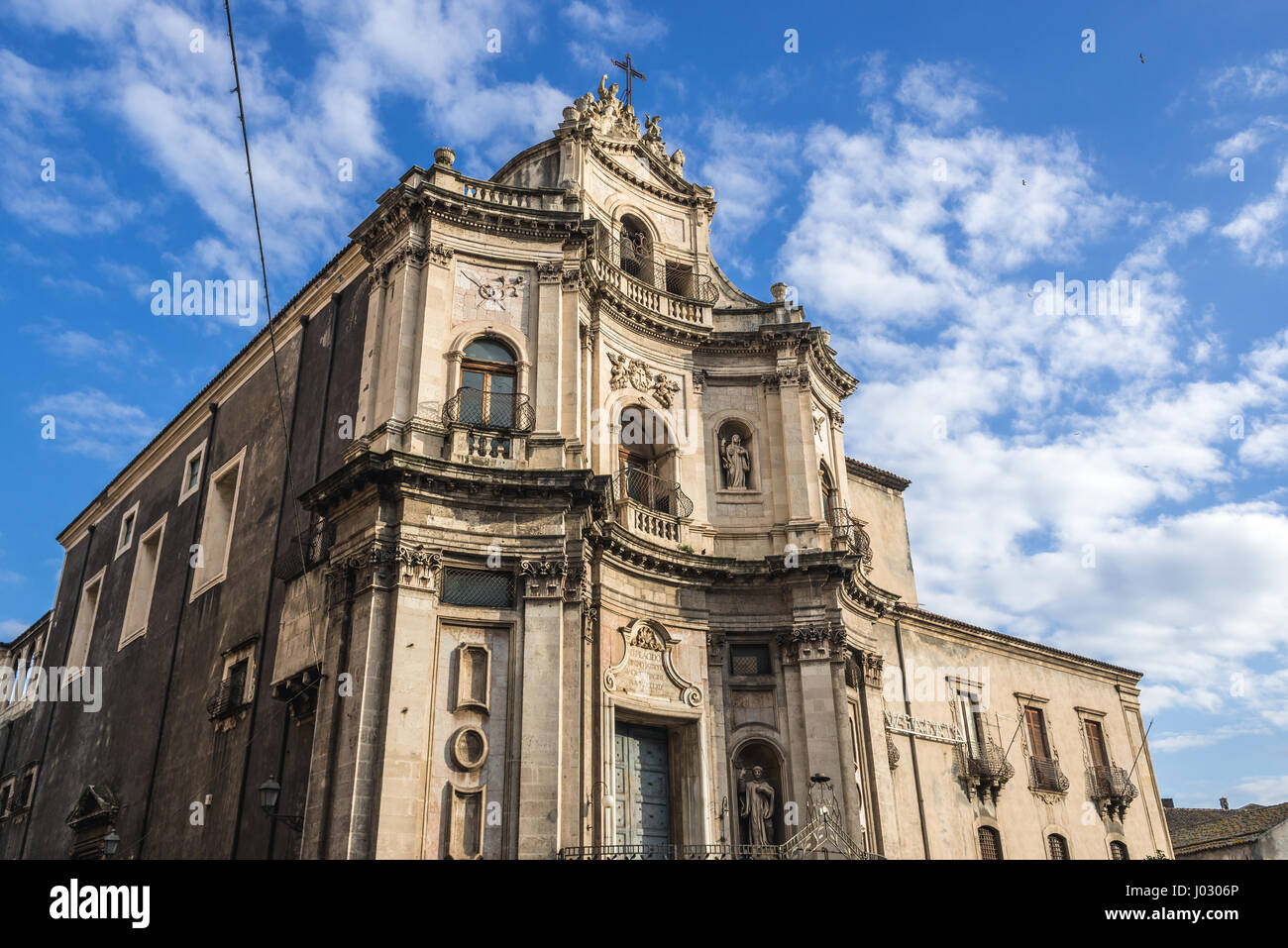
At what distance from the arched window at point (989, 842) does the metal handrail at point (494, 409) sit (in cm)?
1730

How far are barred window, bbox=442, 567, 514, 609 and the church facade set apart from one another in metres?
0.05

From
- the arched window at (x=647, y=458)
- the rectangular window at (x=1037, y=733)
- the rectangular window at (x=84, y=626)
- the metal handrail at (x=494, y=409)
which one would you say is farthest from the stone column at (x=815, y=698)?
the rectangular window at (x=84, y=626)

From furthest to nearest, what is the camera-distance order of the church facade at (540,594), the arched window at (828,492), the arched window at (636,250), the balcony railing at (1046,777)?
the balcony railing at (1046,777), the arched window at (636,250), the arched window at (828,492), the church facade at (540,594)

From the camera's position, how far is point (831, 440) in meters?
27.4

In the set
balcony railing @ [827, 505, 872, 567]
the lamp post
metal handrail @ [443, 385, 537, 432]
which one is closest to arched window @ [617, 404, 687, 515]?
metal handrail @ [443, 385, 537, 432]

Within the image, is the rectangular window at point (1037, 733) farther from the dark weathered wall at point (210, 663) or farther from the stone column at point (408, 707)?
the dark weathered wall at point (210, 663)

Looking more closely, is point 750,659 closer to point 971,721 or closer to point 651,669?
point 651,669

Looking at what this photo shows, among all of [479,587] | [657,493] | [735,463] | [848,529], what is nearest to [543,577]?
[479,587]

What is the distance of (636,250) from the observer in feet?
89.2

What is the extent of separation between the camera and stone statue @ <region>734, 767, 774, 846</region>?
21328 millimetres

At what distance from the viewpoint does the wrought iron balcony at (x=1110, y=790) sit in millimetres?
32781

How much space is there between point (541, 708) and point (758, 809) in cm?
616
